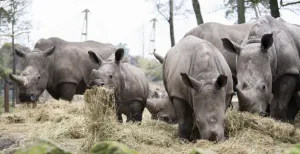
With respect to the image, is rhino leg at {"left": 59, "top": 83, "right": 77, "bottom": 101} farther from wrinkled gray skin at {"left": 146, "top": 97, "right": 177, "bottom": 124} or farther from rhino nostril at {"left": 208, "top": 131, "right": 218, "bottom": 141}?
rhino nostril at {"left": 208, "top": 131, "right": 218, "bottom": 141}

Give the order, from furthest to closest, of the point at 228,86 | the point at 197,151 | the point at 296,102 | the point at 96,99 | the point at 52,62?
the point at 52,62 < the point at 296,102 < the point at 228,86 < the point at 96,99 < the point at 197,151

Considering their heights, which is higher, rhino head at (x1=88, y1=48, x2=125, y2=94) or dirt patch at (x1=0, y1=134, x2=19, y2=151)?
rhino head at (x1=88, y1=48, x2=125, y2=94)

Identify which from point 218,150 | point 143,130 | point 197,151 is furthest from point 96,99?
point 197,151

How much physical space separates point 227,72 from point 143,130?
1.54 meters

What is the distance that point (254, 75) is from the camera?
753 cm

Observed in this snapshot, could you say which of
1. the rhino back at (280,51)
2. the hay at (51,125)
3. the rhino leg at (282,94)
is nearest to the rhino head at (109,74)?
the hay at (51,125)

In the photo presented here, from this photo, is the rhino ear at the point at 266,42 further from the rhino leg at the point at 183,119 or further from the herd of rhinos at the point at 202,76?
the rhino leg at the point at 183,119

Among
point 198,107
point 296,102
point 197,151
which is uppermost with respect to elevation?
point 197,151

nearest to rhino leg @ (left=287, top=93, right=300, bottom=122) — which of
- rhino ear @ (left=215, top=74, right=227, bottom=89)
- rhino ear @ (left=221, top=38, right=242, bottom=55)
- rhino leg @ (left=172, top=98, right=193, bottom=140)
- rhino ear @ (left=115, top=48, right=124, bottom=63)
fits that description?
rhino ear @ (left=221, top=38, right=242, bottom=55)

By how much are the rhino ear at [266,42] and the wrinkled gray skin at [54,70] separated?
560 cm

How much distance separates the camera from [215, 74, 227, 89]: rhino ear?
6.24m

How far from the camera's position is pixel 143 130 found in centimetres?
720

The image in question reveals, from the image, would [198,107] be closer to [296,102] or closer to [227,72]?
[227,72]

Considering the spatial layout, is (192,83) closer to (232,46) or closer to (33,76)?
(232,46)
